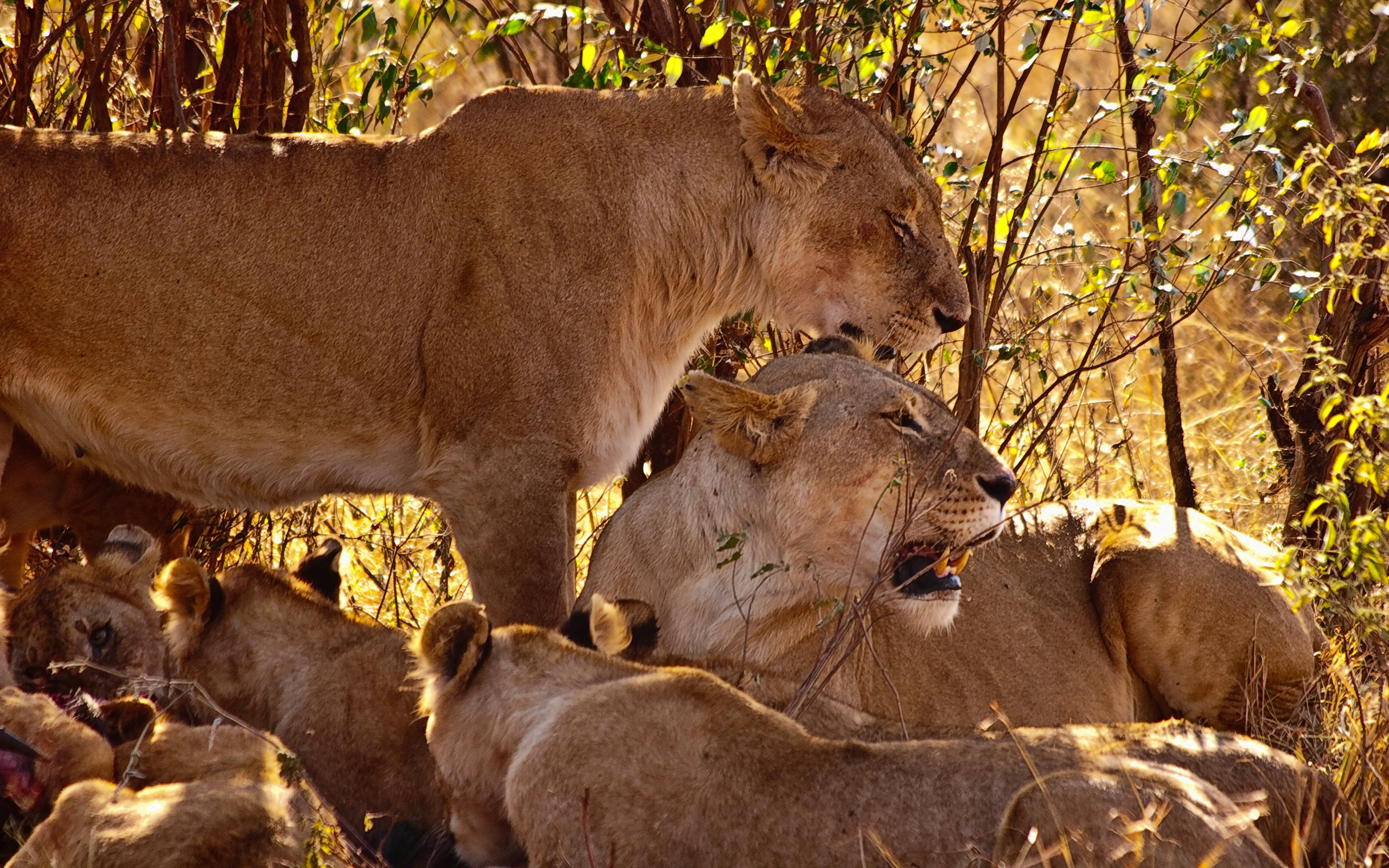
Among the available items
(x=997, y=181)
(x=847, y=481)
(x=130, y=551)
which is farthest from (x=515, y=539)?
(x=997, y=181)

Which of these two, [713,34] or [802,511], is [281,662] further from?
[713,34]

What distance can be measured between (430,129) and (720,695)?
2.34 metres

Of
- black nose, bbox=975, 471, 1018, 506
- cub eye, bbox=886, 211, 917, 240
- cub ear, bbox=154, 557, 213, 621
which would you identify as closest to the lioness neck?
black nose, bbox=975, 471, 1018, 506

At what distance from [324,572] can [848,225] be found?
1885mm

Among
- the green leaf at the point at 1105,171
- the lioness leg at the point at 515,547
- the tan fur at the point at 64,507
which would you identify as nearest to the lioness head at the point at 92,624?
the tan fur at the point at 64,507

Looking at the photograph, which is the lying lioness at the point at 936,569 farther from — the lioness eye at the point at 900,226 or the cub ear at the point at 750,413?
the lioness eye at the point at 900,226

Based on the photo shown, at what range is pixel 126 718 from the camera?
11.8 ft

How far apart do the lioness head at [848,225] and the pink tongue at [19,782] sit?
98.8 inches

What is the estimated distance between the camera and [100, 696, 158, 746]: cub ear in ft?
11.8

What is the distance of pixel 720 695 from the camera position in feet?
10.5

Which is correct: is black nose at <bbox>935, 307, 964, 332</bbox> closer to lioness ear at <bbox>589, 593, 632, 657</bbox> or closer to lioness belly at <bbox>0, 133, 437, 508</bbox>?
lioness belly at <bbox>0, 133, 437, 508</bbox>

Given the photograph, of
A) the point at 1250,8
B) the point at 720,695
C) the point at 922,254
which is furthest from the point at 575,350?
the point at 1250,8

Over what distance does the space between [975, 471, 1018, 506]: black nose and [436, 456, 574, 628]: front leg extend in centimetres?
119

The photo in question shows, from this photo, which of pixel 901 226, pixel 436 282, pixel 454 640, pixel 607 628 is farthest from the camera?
pixel 901 226
